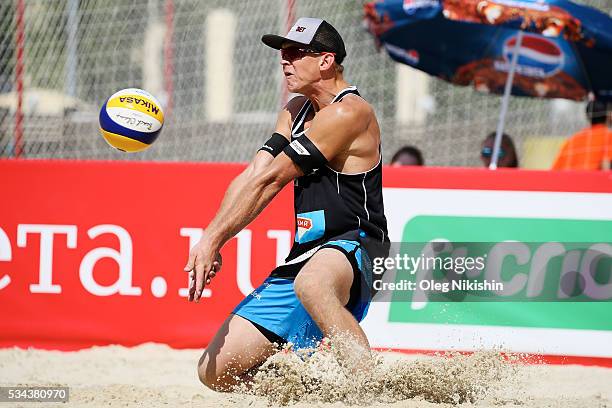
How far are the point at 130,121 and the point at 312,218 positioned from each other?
47.3 inches

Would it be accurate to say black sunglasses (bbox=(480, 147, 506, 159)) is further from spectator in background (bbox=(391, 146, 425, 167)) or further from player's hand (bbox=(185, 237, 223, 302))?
player's hand (bbox=(185, 237, 223, 302))

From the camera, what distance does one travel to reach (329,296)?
156 inches

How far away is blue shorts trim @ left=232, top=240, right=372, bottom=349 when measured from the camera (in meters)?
4.35

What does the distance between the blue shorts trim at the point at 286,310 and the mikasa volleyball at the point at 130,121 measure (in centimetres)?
108

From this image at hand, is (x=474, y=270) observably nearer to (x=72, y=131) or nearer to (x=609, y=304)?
(x=609, y=304)

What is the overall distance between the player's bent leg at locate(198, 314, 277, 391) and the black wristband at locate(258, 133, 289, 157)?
0.85 meters

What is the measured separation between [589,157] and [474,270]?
8.90 feet

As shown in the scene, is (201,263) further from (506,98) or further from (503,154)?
(506,98)

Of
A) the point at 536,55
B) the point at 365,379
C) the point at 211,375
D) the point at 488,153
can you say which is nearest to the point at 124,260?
the point at 211,375

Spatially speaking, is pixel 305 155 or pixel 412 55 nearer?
pixel 305 155

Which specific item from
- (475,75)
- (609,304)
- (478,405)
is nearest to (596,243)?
(609,304)

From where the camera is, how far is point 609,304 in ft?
19.9

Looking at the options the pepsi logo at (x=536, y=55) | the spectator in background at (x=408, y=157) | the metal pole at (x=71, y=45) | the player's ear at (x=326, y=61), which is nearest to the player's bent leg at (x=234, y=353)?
the player's ear at (x=326, y=61)

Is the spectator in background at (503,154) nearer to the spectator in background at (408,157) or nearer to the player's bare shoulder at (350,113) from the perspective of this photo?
the spectator in background at (408,157)
